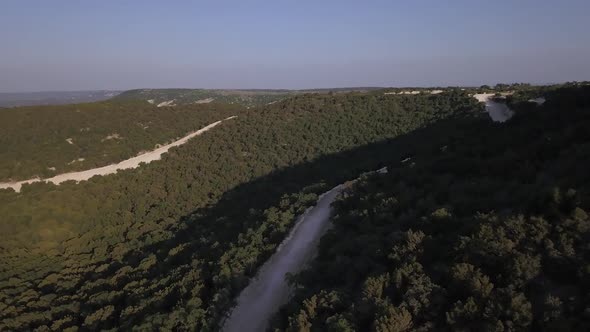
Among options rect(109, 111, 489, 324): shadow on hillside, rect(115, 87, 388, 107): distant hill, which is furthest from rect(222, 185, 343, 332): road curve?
rect(115, 87, 388, 107): distant hill

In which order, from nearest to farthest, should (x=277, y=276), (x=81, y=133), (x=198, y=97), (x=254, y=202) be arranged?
(x=277, y=276)
(x=254, y=202)
(x=81, y=133)
(x=198, y=97)

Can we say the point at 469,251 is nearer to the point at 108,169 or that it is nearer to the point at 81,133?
the point at 108,169

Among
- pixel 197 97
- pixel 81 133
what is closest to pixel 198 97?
pixel 197 97

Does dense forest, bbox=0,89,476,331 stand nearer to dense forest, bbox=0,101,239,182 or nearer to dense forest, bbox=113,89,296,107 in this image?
dense forest, bbox=0,101,239,182

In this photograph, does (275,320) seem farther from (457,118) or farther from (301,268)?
(457,118)

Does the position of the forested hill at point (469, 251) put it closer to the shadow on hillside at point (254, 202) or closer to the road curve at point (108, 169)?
the shadow on hillside at point (254, 202)

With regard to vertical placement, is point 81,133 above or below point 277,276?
above
